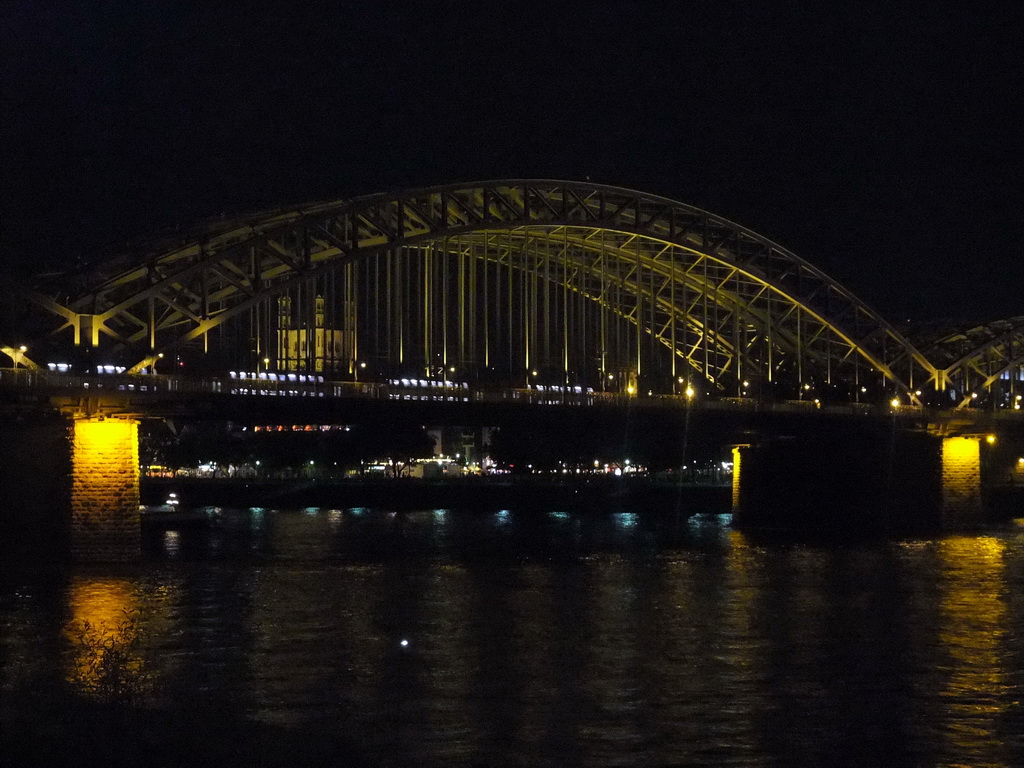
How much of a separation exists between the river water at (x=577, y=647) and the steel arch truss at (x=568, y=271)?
10.2m

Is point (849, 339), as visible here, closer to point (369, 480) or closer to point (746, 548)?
point (746, 548)

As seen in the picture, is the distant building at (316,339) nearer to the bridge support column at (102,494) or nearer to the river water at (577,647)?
the river water at (577,647)

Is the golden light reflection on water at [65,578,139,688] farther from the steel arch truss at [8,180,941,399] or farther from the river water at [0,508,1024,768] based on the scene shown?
the steel arch truss at [8,180,941,399]

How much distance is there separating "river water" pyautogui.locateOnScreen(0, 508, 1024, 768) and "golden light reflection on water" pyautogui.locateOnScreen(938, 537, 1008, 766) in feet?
0.31

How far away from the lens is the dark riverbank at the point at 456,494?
351ft

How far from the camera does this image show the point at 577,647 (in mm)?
33406

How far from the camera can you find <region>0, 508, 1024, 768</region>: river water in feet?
77.9

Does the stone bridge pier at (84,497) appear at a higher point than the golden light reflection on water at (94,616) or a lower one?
higher

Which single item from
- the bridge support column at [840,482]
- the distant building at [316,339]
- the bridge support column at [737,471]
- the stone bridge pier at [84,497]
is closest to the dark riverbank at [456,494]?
the bridge support column at [737,471]

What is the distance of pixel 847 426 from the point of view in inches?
3297

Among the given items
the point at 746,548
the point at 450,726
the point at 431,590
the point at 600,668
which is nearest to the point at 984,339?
the point at 746,548

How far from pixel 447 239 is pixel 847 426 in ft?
83.6

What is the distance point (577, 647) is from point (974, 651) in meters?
8.55

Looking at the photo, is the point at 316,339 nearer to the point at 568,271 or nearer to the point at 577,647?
the point at 568,271
